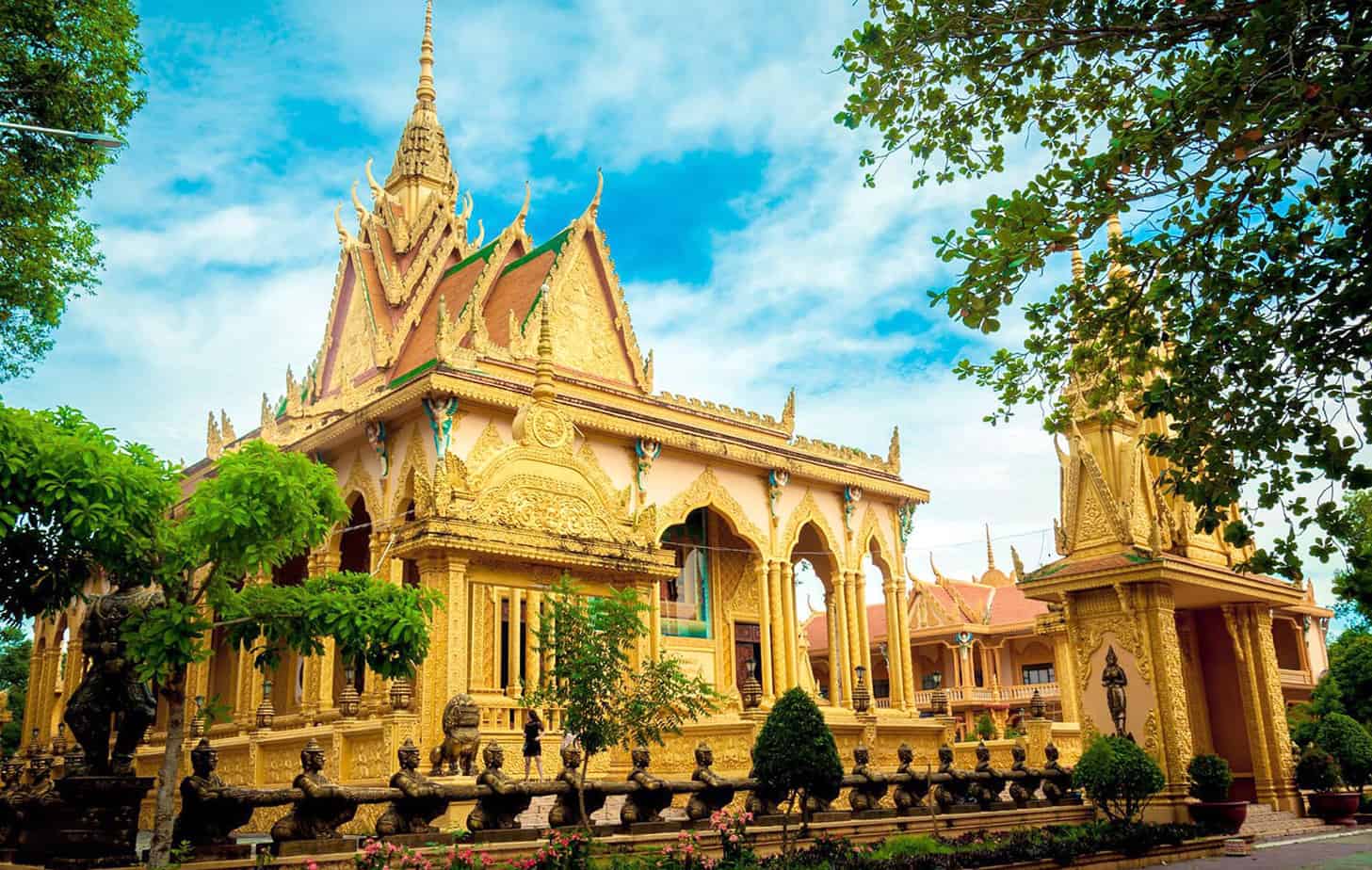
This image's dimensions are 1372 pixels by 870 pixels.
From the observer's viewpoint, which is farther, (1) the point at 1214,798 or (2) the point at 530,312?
(2) the point at 530,312

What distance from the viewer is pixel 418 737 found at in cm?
1338

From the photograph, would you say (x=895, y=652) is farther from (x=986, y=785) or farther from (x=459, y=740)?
(x=459, y=740)

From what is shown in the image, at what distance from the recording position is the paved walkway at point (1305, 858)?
34.6 ft

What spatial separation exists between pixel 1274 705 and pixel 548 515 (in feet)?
35.1

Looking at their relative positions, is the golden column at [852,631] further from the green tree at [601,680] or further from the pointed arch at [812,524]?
the green tree at [601,680]

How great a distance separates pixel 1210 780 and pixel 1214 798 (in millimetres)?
223

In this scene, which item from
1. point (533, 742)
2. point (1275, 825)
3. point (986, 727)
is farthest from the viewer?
point (986, 727)

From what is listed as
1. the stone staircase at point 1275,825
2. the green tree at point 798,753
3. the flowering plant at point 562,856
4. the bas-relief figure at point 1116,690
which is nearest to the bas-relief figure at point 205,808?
the flowering plant at point 562,856

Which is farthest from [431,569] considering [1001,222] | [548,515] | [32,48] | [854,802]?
[1001,222]

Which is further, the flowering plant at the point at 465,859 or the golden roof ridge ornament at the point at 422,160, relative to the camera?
the golden roof ridge ornament at the point at 422,160

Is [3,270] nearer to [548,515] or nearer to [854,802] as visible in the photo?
[548,515]

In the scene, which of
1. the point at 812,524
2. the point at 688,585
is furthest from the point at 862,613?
the point at 688,585

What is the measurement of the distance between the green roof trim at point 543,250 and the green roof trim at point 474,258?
48 cm

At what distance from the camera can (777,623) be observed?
21.3 meters
